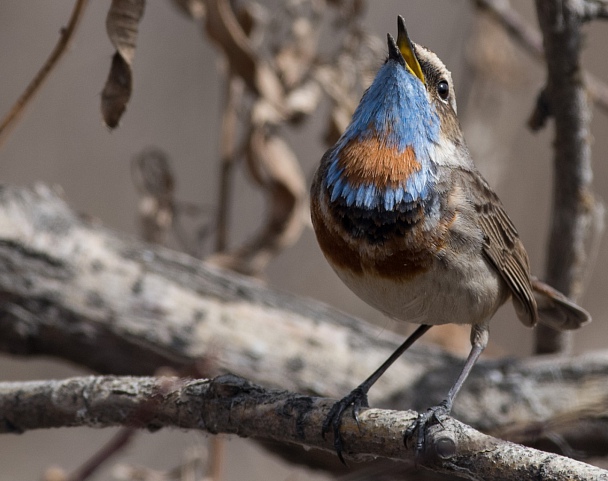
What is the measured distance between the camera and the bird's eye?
11.1 feet

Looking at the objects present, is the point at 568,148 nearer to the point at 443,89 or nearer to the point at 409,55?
the point at 443,89

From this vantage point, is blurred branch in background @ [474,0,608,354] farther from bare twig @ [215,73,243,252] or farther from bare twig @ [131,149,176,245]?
bare twig @ [131,149,176,245]

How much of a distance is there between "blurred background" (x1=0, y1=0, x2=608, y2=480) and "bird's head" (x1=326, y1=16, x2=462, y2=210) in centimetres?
356

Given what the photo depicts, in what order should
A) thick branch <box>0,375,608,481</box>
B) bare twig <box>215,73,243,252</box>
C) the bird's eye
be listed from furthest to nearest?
bare twig <box>215,73,243,252</box>, the bird's eye, thick branch <box>0,375,608,481</box>

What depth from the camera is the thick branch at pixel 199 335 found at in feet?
13.7

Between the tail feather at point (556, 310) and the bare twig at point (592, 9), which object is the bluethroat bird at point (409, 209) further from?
the bare twig at point (592, 9)

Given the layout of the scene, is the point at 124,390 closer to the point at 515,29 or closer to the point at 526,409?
the point at 526,409

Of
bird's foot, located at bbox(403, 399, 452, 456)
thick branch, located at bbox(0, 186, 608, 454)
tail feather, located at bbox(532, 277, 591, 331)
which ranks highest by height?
tail feather, located at bbox(532, 277, 591, 331)

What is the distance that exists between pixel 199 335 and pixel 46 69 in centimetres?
148

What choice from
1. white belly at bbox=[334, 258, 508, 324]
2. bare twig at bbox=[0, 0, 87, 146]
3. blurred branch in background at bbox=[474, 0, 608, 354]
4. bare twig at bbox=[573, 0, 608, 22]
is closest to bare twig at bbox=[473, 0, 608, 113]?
blurred branch in background at bbox=[474, 0, 608, 354]

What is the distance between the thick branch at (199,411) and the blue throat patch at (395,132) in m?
0.79

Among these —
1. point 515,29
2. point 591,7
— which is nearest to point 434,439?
point 591,7

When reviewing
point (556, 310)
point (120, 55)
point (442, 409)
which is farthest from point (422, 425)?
point (120, 55)

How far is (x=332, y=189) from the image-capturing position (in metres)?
3.25
